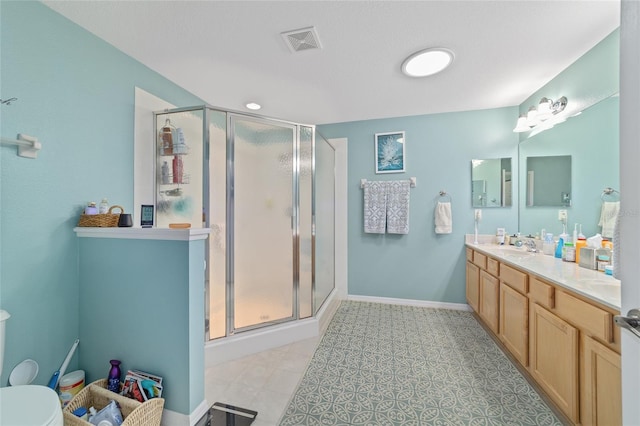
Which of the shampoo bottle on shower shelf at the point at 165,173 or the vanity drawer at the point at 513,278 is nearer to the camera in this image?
the vanity drawer at the point at 513,278

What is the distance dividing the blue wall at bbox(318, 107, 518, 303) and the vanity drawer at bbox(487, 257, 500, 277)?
694 mm

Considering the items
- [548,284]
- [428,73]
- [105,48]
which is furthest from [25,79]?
[548,284]

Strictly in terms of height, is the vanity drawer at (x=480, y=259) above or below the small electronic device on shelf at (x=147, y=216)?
below

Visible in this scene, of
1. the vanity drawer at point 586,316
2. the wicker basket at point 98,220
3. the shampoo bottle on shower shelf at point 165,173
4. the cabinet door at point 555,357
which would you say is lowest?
the cabinet door at point 555,357

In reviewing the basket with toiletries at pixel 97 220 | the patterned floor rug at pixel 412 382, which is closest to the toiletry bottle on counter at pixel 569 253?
the patterned floor rug at pixel 412 382

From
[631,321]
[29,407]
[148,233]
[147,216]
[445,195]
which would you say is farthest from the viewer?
[445,195]

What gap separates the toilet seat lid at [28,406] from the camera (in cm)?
94

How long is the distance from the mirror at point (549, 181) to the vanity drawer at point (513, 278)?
824 millimetres

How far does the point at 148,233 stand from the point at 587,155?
10.2ft

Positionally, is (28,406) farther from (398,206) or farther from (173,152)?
(398,206)

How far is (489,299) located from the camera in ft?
7.70

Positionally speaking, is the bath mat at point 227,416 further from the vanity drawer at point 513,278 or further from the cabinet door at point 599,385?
the vanity drawer at point 513,278

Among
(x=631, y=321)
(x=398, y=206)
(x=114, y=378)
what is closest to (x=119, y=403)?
(x=114, y=378)

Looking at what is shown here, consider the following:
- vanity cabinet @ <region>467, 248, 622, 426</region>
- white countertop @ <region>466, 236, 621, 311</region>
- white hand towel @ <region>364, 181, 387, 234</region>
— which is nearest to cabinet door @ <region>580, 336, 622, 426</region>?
vanity cabinet @ <region>467, 248, 622, 426</region>
